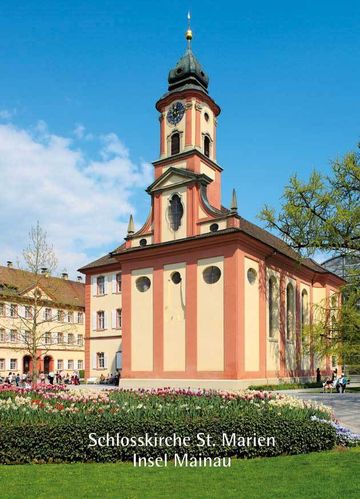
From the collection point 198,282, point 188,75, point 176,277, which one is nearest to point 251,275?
point 198,282

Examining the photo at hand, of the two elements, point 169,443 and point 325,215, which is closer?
point 169,443

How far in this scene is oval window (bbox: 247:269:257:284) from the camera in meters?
30.4

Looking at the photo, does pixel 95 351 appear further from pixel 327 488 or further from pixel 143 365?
pixel 327 488

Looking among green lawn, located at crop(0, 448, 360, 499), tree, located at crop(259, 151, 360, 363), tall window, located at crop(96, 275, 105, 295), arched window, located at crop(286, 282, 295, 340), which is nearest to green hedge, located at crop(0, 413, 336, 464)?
green lawn, located at crop(0, 448, 360, 499)

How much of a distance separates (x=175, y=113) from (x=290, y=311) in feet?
50.4

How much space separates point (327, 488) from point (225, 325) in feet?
68.2

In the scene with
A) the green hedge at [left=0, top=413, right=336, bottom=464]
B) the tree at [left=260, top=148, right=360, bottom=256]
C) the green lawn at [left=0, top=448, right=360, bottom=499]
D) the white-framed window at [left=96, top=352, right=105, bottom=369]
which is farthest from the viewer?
the white-framed window at [left=96, top=352, right=105, bottom=369]

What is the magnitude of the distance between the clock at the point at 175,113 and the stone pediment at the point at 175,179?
389 cm

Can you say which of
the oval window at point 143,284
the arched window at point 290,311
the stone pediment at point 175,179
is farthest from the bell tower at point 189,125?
the arched window at point 290,311

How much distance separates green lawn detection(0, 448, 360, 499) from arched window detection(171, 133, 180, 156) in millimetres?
26872

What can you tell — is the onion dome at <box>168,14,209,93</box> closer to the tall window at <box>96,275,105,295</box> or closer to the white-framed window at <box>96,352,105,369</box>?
the tall window at <box>96,275,105,295</box>

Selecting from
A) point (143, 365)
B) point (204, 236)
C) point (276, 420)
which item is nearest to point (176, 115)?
point (204, 236)

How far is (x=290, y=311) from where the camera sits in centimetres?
3634

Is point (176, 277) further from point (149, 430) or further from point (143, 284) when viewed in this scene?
point (149, 430)
